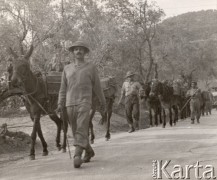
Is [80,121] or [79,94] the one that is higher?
[79,94]

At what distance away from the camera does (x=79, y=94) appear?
877cm

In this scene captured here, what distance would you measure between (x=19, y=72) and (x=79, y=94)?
8.65ft

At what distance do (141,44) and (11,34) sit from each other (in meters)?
15.7

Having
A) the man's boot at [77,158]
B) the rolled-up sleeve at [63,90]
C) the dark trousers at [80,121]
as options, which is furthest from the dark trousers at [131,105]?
the man's boot at [77,158]

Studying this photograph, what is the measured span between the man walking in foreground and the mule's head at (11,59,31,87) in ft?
6.72

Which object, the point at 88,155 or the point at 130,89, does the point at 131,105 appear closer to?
the point at 130,89

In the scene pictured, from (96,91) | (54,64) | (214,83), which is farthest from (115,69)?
(214,83)

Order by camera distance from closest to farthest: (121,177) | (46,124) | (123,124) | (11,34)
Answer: (121,177)
(46,124)
(123,124)
(11,34)

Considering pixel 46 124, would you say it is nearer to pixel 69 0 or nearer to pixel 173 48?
pixel 69 0

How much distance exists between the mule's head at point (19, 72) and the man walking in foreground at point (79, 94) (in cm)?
205

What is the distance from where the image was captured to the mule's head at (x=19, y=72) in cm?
1077

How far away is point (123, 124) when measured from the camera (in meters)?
26.7

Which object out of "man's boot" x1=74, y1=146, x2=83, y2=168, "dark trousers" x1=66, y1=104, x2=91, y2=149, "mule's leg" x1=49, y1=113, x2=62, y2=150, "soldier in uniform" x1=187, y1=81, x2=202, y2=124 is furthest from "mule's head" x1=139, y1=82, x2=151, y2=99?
"man's boot" x1=74, y1=146, x2=83, y2=168

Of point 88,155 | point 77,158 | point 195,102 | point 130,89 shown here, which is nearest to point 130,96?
point 130,89
